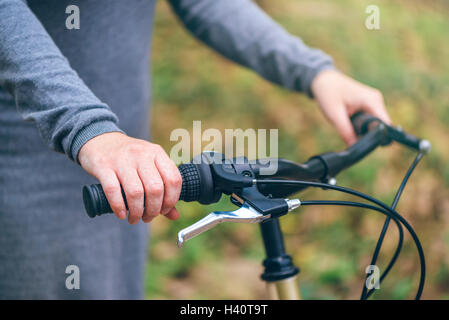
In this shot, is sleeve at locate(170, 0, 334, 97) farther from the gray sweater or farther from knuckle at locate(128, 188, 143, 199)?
knuckle at locate(128, 188, 143, 199)

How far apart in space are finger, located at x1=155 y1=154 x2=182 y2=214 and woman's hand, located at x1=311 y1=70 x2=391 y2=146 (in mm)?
614

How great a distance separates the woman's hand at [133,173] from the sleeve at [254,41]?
64 cm

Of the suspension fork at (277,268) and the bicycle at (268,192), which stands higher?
the bicycle at (268,192)

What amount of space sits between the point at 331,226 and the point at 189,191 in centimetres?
231

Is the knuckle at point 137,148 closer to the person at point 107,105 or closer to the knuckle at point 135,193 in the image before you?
the knuckle at point 135,193

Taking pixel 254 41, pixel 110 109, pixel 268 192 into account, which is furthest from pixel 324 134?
pixel 268 192

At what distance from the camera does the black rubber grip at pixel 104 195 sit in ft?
2.24

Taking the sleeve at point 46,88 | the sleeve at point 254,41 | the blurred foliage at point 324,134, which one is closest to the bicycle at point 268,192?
the sleeve at point 46,88

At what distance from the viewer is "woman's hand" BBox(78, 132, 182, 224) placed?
0.67m

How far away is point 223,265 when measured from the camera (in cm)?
280

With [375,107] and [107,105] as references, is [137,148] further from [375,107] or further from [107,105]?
[375,107]

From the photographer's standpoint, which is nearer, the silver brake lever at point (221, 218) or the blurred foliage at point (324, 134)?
the silver brake lever at point (221, 218)

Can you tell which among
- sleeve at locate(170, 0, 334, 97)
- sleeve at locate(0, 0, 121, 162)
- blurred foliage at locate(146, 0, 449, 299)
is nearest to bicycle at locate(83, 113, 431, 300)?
sleeve at locate(0, 0, 121, 162)
